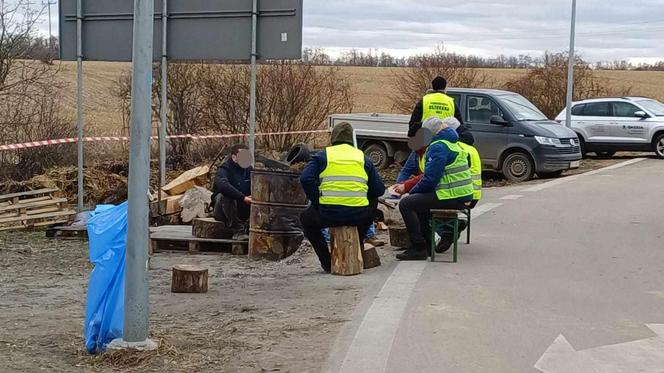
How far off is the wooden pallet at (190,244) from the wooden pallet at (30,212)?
9.23 feet

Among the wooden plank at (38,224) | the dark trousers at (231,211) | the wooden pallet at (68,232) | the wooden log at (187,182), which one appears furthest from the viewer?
the wooden log at (187,182)

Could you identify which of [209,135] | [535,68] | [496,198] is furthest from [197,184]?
[535,68]

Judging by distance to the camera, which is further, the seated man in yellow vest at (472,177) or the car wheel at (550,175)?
the car wheel at (550,175)

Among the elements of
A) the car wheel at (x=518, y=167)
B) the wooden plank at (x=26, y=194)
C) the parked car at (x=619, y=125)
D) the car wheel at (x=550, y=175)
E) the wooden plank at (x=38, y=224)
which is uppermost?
the parked car at (x=619, y=125)

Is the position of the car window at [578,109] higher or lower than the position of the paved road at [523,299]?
higher

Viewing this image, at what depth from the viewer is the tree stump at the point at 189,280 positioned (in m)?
9.17

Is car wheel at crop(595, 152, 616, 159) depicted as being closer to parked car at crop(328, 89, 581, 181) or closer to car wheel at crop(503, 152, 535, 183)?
parked car at crop(328, 89, 581, 181)

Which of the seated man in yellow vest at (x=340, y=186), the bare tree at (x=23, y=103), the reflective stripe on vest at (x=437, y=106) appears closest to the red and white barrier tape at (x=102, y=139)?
the bare tree at (x=23, y=103)

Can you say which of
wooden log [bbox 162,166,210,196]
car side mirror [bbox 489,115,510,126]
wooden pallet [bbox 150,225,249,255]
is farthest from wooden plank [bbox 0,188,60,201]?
car side mirror [bbox 489,115,510,126]

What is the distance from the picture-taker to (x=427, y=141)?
10.5 metres

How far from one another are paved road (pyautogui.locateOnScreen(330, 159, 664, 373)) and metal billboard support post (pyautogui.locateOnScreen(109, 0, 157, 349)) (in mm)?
1430

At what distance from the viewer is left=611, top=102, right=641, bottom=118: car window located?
24.6 meters

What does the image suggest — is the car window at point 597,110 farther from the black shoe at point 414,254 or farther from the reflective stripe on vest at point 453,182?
the black shoe at point 414,254

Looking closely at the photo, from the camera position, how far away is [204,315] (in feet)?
26.6
